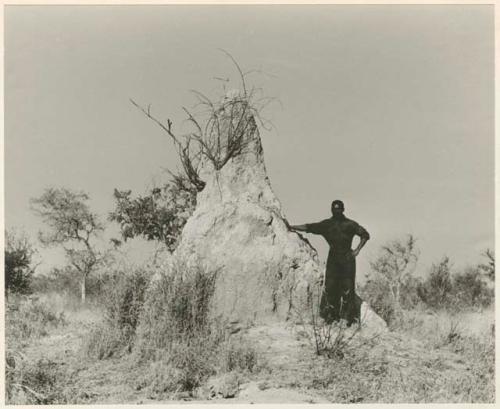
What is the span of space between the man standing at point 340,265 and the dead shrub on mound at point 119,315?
2308mm

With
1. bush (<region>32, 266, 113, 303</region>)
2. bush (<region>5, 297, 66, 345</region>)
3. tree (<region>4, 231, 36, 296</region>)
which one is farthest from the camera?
bush (<region>32, 266, 113, 303</region>)

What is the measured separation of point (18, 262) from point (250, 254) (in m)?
5.30

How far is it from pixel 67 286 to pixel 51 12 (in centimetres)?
1136

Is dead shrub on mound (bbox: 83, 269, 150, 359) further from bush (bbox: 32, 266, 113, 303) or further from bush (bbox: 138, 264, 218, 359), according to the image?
bush (bbox: 32, 266, 113, 303)

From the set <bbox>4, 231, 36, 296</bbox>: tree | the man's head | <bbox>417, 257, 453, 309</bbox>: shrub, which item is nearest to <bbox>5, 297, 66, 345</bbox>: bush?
<bbox>4, 231, 36, 296</bbox>: tree

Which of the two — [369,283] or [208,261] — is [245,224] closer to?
[208,261]

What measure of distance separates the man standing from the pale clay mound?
17 cm

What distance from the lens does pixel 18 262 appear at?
12.1m

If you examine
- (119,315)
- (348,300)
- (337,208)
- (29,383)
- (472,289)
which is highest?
(337,208)

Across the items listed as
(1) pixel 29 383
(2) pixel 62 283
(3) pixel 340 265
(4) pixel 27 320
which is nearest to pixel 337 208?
(3) pixel 340 265

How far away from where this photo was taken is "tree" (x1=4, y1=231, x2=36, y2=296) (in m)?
12.0

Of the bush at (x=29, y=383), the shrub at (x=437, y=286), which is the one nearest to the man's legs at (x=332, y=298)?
the bush at (x=29, y=383)

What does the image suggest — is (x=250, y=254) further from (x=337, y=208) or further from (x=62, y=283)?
(x=62, y=283)

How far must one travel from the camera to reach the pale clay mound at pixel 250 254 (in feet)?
28.2
